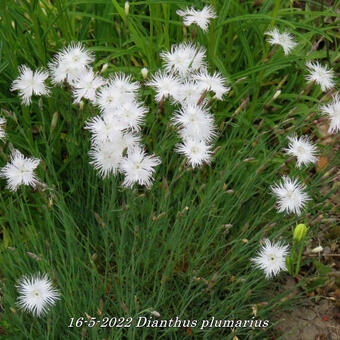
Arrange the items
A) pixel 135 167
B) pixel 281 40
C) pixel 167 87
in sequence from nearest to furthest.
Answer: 1. pixel 135 167
2. pixel 167 87
3. pixel 281 40

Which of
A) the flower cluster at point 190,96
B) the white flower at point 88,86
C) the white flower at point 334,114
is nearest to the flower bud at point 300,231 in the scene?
the flower cluster at point 190,96

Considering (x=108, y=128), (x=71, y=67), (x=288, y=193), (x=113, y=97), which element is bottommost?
(x=288, y=193)

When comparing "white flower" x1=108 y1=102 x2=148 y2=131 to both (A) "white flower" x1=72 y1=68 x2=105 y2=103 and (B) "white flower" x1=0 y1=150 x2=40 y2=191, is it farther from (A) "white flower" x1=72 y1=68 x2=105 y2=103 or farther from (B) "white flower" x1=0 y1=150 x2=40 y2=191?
(B) "white flower" x1=0 y1=150 x2=40 y2=191

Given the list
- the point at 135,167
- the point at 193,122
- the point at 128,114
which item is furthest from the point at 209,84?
the point at 135,167

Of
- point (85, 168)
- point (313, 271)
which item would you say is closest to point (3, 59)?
point (85, 168)

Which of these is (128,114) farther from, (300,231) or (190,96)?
(300,231)

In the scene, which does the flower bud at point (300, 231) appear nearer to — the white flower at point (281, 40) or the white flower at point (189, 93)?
the white flower at point (189, 93)
